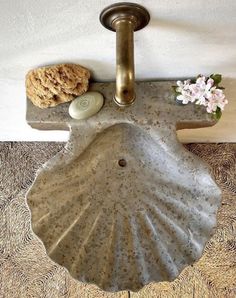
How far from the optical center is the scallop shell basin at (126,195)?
967 millimetres

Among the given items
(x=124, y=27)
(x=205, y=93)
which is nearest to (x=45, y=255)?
(x=205, y=93)

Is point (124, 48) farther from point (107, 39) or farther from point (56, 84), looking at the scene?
point (56, 84)

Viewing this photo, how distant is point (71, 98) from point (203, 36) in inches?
12.5

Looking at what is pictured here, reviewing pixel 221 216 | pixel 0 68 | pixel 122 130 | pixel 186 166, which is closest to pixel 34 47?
pixel 0 68

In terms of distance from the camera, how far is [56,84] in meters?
1.00

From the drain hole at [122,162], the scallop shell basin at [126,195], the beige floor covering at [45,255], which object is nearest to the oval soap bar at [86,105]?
the scallop shell basin at [126,195]

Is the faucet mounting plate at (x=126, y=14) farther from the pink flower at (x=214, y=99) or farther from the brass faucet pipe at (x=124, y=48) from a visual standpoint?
the pink flower at (x=214, y=99)

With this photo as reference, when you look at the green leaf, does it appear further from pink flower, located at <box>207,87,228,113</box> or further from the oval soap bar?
the oval soap bar

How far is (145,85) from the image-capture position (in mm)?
1053

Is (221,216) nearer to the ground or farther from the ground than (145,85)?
nearer to the ground

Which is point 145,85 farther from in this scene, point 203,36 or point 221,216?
point 221,216

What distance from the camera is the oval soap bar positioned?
1.01m

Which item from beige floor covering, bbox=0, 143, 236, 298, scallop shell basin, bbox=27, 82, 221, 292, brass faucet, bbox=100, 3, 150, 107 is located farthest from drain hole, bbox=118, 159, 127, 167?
beige floor covering, bbox=0, 143, 236, 298

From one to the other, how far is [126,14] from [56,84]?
10.2 inches
